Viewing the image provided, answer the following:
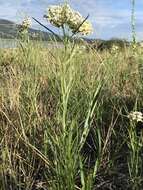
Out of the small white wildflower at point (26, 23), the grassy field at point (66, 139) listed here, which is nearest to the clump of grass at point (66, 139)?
the grassy field at point (66, 139)

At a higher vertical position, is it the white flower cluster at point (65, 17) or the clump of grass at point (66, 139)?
the white flower cluster at point (65, 17)

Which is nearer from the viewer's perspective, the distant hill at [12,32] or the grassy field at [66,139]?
the grassy field at [66,139]

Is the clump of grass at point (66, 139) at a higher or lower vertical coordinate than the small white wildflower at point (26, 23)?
lower

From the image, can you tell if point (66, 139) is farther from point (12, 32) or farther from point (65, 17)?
point (12, 32)

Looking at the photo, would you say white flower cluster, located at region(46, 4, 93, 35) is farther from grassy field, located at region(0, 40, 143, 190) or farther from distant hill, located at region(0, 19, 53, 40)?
distant hill, located at region(0, 19, 53, 40)

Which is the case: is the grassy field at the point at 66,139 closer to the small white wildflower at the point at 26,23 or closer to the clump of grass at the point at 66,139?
the clump of grass at the point at 66,139

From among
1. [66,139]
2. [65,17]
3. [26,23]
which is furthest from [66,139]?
[26,23]

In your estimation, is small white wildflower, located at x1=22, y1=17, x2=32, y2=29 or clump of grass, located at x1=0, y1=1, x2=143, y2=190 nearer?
clump of grass, located at x1=0, y1=1, x2=143, y2=190

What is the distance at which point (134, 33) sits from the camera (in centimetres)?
540

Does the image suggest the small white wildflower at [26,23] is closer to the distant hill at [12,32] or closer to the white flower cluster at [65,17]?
the distant hill at [12,32]

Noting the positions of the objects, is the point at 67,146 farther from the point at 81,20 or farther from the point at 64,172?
the point at 81,20

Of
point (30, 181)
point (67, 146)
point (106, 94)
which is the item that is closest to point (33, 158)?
point (30, 181)

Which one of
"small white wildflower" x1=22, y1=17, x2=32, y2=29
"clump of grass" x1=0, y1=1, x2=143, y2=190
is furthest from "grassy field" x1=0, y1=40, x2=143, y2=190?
"small white wildflower" x1=22, y1=17, x2=32, y2=29

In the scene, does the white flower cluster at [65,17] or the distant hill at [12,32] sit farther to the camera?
the distant hill at [12,32]
